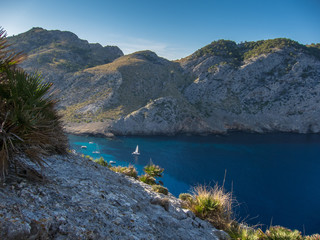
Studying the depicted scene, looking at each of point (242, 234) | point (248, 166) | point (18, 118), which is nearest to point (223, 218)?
point (242, 234)

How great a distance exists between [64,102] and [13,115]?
62.0 meters

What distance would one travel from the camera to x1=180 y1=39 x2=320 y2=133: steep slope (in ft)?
189

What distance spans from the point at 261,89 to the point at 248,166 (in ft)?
132

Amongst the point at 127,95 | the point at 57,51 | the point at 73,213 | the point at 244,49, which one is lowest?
the point at 73,213

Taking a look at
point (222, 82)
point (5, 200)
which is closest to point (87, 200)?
point (5, 200)

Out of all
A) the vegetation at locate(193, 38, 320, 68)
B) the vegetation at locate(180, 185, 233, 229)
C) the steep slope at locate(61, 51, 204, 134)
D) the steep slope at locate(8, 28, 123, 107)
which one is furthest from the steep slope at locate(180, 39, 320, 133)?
the vegetation at locate(180, 185, 233, 229)

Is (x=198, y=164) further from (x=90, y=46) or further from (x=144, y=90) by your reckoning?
(x=90, y=46)

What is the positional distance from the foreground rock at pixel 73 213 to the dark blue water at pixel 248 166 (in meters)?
12.8

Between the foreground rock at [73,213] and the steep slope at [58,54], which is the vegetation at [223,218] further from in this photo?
the steep slope at [58,54]

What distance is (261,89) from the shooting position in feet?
212

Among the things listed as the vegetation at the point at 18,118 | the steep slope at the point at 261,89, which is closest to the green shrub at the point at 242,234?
the vegetation at the point at 18,118

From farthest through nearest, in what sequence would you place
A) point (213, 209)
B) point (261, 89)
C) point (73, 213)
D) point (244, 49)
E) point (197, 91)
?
point (244, 49)
point (197, 91)
point (261, 89)
point (213, 209)
point (73, 213)

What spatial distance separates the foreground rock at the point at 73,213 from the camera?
2395 mm

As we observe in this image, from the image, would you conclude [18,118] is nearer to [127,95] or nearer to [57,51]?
[127,95]
